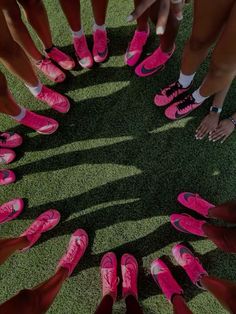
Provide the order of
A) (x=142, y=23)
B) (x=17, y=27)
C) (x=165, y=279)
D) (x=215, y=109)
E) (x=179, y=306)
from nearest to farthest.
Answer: (x=179, y=306)
(x=17, y=27)
(x=165, y=279)
(x=215, y=109)
(x=142, y=23)

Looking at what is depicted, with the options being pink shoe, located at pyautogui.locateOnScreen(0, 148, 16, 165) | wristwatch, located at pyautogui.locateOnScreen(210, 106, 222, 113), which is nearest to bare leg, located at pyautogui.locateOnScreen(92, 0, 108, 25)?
wristwatch, located at pyautogui.locateOnScreen(210, 106, 222, 113)

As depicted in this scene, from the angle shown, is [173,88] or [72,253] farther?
[173,88]

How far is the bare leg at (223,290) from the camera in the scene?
1934mm

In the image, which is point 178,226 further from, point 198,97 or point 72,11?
point 72,11

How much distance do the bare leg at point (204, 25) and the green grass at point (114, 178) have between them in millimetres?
700

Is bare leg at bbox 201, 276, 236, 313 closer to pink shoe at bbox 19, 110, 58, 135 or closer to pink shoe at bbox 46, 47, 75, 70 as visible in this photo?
pink shoe at bbox 19, 110, 58, 135

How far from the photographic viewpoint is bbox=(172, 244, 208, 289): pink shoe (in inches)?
99.2

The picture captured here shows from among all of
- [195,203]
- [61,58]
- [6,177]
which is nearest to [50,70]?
[61,58]

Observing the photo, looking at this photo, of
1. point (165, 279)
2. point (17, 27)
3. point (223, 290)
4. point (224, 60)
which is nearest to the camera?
point (224, 60)

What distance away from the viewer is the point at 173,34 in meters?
2.61

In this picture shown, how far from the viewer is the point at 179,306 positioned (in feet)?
7.40

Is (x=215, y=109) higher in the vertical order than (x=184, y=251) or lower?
higher

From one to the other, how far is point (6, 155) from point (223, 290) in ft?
6.11

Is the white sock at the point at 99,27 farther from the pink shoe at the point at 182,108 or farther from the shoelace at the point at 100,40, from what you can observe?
the pink shoe at the point at 182,108
